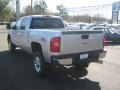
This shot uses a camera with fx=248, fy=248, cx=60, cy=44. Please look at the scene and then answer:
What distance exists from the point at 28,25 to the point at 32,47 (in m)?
1.19

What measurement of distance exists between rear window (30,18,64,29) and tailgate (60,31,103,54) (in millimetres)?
2452

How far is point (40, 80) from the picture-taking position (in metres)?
7.73

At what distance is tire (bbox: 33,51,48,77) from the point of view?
7.85 metres

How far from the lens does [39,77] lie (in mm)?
8062

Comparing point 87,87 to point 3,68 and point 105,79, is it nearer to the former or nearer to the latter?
point 105,79

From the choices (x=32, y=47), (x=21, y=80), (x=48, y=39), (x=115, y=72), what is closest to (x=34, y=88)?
(x=21, y=80)

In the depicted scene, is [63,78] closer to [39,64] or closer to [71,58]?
[39,64]

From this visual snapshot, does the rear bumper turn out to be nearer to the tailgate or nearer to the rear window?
the tailgate

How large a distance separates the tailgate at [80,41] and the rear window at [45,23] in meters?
2.45

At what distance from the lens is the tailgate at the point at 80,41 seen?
23.2 ft

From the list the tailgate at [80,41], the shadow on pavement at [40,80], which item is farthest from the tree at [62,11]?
the tailgate at [80,41]

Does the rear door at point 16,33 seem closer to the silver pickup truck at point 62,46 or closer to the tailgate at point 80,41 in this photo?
the silver pickup truck at point 62,46

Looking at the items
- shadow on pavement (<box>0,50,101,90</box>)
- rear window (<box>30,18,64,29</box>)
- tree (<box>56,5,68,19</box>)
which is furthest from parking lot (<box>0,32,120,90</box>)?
tree (<box>56,5,68,19</box>)

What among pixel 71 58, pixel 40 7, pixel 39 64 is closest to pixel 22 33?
pixel 39 64
